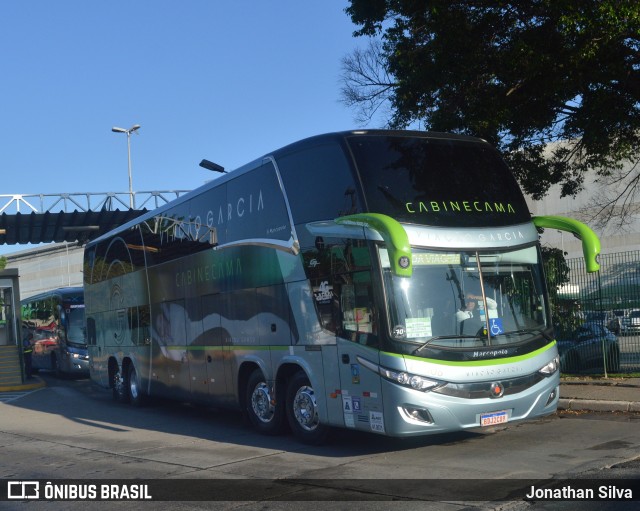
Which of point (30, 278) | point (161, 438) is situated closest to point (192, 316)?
point (161, 438)

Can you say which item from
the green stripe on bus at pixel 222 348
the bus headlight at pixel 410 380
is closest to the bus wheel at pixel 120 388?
the green stripe on bus at pixel 222 348

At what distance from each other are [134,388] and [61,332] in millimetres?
11423

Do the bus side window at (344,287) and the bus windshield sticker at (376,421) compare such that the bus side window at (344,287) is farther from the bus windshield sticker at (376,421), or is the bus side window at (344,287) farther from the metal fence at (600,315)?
the metal fence at (600,315)

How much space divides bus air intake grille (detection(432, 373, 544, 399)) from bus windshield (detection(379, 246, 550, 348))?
0.48 m

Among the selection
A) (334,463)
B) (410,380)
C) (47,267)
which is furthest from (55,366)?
(47,267)

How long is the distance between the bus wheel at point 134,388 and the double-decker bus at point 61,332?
26.6ft

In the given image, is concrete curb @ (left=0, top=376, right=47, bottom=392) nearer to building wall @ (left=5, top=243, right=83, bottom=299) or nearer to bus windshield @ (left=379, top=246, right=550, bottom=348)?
bus windshield @ (left=379, top=246, right=550, bottom=348)

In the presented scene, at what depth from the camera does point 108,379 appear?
20.9 metres

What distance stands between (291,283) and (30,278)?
8226 centimetres

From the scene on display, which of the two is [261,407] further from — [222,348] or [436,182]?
[436,182]

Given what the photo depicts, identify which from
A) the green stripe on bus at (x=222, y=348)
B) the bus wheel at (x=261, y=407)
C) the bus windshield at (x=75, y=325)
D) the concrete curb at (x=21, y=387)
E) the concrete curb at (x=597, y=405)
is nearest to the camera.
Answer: the green stripe on bus at (x=222, y=348)

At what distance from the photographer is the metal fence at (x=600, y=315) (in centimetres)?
1677

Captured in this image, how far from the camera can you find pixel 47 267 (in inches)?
3354

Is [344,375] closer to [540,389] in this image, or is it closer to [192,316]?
[540,389]
